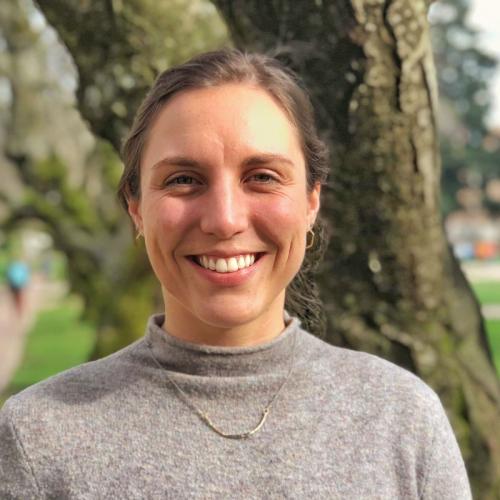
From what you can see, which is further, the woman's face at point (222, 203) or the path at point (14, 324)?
the path at point (14, 324)

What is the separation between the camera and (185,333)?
6.07ft

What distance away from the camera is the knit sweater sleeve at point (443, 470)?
1.74m

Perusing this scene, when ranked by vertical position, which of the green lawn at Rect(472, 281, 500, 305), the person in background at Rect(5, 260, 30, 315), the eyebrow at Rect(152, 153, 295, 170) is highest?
the eyebrow at Rect(152, 153, 295, 170)

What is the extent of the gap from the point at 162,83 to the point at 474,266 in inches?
1800

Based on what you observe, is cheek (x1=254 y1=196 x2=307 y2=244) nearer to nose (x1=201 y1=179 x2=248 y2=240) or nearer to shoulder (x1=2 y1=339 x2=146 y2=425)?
nose (x1=201 y1=179 x2=248 y2=240)

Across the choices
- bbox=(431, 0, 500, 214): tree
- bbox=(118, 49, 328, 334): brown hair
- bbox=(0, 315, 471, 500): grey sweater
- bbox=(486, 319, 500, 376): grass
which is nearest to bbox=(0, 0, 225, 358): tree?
bbox=(118, 49, 328, 334): brown hair

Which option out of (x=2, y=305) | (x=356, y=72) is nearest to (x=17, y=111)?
(x=356, y=72)

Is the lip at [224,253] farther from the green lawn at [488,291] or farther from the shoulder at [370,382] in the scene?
the green lawn at [488,291]

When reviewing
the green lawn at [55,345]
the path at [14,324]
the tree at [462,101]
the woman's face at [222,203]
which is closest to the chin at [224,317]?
the woman's face at [222,203]

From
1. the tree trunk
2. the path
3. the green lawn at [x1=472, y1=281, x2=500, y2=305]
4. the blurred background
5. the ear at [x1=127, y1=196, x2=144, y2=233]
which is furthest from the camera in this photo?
the green lawn at [x1=472, y1=281, x2=500, y2=305]

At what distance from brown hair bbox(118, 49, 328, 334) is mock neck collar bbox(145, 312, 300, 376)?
0.32 meters

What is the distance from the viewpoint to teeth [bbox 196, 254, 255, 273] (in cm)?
171

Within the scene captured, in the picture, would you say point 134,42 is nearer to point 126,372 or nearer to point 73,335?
point 126,372

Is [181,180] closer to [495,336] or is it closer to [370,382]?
[370,382]
